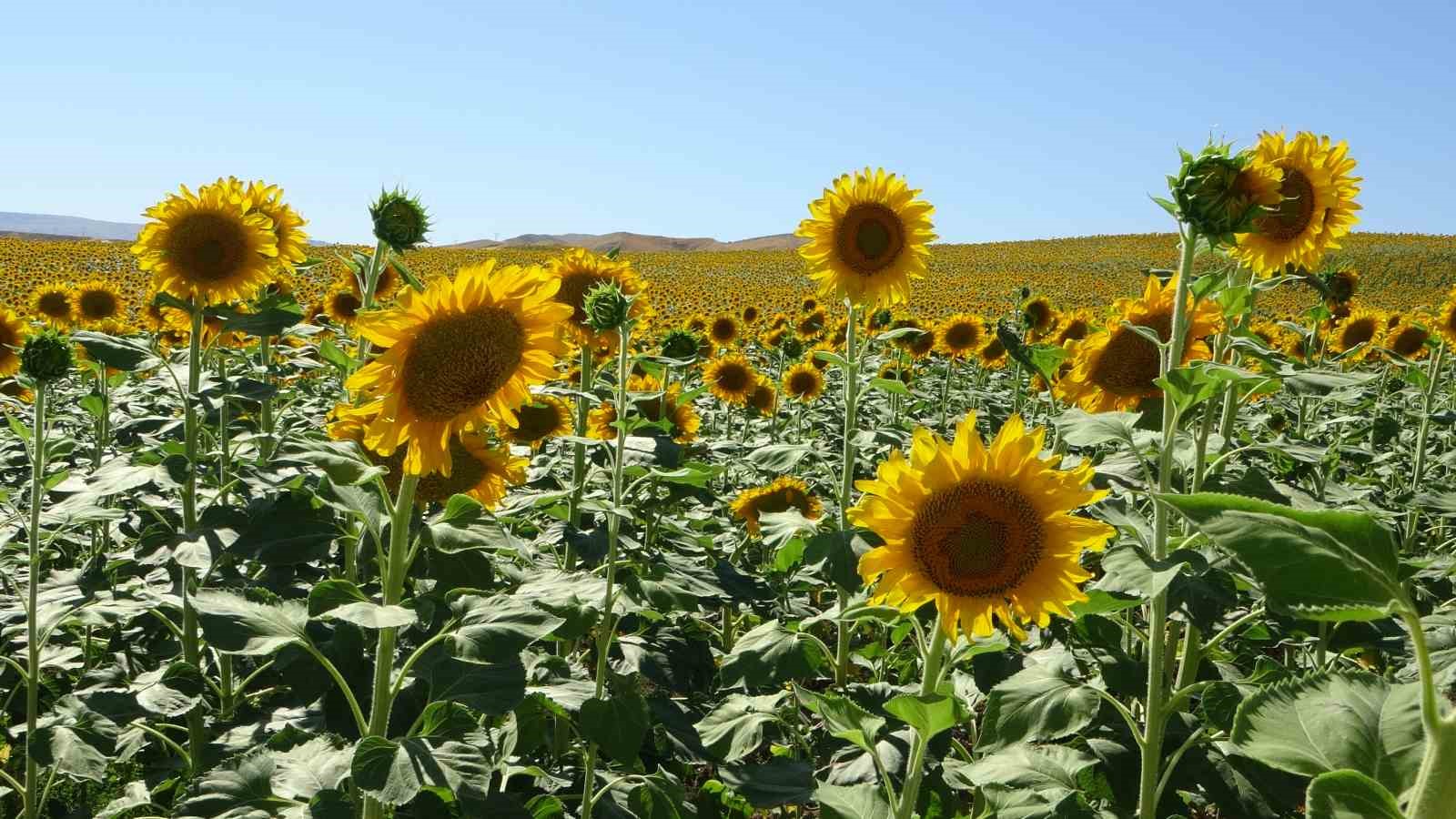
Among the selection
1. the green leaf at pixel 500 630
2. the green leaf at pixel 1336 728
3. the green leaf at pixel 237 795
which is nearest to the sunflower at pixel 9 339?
the green leaf at pixel 237 795

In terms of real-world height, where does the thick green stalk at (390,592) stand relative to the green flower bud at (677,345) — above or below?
below

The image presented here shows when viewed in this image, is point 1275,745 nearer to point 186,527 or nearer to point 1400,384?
point 186,527

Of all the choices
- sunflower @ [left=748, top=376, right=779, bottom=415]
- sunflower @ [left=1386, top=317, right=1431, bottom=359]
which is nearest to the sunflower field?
→ sunflower @ [left=748, top=376, right=779, bottom=415]

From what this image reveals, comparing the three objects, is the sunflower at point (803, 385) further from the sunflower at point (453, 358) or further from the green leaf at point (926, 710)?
the green leaf at point (926, 710)

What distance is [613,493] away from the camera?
9.63ft

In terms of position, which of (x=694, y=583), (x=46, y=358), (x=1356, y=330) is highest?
(x=1356, y=330)

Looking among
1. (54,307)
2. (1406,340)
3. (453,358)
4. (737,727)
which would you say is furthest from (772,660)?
(1406,340)

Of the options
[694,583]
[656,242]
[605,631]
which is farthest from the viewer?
[656,242]

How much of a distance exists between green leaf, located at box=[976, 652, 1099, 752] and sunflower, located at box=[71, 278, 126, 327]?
6.88 meters

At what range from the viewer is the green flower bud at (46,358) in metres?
3.13

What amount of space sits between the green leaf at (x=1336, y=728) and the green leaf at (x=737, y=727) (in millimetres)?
1933

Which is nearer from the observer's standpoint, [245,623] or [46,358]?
[245,623]

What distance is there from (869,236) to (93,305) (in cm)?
570

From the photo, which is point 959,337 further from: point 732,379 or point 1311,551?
point 1311,551
